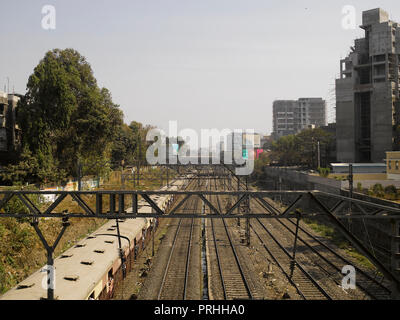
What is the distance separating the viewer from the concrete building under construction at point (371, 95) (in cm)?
4722

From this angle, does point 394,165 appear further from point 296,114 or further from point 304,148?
point 296,114

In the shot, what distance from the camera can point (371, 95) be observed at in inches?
1924

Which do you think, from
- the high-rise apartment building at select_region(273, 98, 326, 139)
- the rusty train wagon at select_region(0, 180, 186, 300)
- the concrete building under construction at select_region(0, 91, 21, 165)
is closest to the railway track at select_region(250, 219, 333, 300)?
the rusty train wagon at select_region(0, 180, 186, 300)

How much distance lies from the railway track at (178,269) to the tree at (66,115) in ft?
40.9

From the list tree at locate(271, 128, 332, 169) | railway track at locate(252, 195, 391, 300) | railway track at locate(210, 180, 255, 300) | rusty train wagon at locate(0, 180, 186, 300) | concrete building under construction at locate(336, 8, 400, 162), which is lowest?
railway track at locate(210, 180, 255, 300)

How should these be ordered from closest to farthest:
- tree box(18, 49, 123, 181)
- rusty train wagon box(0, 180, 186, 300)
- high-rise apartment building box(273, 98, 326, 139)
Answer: rusty train wagon box(0, 180, 186, 300) → tree box(18, 49, 123, 181) → high-rise apartment building box(273, 98, 326, 139)

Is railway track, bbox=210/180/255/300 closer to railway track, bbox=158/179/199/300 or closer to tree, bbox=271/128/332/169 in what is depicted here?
railway track, bbox=158/179/199/300

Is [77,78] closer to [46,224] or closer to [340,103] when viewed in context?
[46,224]

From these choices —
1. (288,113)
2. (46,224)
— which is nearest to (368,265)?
(46,224)

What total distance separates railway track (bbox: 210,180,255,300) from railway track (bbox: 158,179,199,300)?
5.39 feet

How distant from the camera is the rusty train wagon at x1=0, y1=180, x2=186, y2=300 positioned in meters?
9.27

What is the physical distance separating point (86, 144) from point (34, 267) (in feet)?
61.7

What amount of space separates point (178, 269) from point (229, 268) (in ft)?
8.45
